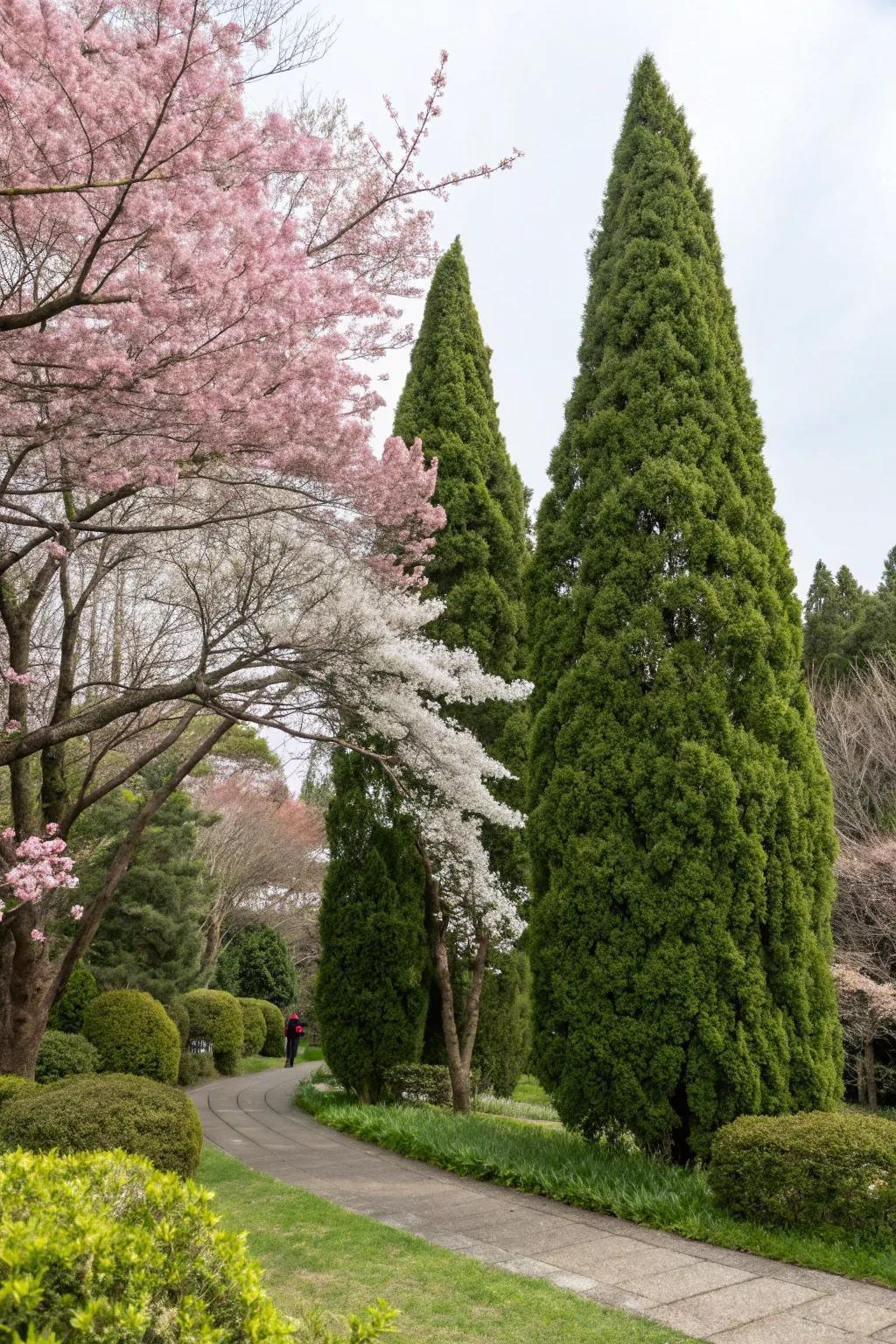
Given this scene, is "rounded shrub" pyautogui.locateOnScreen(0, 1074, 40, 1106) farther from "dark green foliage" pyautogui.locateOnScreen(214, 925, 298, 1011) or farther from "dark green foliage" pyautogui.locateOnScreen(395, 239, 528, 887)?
"dark green foliage" pyautogui.locateOnScreen(214, 925, 298, 1011)

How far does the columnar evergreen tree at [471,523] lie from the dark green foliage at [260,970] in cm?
1398

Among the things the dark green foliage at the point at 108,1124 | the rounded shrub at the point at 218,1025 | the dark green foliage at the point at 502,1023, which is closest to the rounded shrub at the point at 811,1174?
the dark green foliage at the point at 108,1124

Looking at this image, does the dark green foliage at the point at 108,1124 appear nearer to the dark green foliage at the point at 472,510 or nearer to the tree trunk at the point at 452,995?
the tree trunk at the point at 452,995

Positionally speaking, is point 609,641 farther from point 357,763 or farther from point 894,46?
point 357,763

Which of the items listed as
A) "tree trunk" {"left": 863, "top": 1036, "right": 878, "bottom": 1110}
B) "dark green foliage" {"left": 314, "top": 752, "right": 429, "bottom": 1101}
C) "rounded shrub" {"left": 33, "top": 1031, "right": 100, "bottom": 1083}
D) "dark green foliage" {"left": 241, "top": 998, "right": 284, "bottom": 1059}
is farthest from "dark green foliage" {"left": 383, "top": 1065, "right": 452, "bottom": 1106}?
"dark green foliage" {"left": 241, "top": 998, "right": 284, "bottom": 1059}

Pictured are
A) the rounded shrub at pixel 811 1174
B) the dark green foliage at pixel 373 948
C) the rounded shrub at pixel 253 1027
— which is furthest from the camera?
the rounded shrub at pixel 253 1027

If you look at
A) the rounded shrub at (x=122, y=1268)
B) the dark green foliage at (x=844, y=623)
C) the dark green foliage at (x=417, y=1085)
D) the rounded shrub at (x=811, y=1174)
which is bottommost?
the dark green foliage at (x=417, y=1085)

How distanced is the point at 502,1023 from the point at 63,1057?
16.3 feet

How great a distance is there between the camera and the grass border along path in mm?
4449

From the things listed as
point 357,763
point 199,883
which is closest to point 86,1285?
point 357,763

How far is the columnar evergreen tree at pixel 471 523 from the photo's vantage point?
10125 millimetres

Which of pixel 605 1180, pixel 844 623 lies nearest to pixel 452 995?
pixel 605 1180

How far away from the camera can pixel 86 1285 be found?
1825 millimetres

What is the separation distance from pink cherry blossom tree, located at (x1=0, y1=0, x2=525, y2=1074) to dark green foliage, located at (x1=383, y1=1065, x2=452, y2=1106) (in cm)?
284
